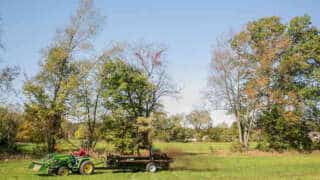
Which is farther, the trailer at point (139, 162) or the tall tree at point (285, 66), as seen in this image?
the tall tree at point (285, 66)

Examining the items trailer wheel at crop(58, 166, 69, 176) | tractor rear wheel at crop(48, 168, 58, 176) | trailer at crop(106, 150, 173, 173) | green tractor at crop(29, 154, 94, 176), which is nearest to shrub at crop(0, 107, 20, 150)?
trailer at crop(106, 150, 173, 173)

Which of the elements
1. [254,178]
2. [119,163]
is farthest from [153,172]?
[254,178]

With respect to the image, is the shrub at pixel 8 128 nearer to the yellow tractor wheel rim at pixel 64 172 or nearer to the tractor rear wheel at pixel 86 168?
the tractor rear wheel at pixel 86 168

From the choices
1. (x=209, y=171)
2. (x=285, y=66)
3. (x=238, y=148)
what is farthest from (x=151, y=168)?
(x=285, y=66)

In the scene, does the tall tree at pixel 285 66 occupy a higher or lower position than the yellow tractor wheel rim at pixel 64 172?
higher

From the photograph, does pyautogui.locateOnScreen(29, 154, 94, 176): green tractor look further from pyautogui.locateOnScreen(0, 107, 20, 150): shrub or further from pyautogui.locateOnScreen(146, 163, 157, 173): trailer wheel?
pyautogui.locateOnScreen(0, 107, 20, 150): shrub

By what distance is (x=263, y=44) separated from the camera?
45250 mm

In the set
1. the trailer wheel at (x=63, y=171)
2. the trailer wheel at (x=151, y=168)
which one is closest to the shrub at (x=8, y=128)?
the trailer wheel at (x=63, y=171)

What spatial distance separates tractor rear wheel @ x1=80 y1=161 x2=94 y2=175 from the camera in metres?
21.1

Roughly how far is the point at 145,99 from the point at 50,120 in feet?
29.3

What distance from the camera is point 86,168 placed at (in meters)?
21.3

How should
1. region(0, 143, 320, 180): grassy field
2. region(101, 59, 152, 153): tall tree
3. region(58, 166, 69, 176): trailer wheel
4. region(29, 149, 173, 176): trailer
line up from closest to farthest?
region(0, 143, 320, 180): grassy field
region(29, 149, 173, 176): trailer
region(58, 166, 69, 176): trailer wheel
region(101, 59, 152, 153): tall tree

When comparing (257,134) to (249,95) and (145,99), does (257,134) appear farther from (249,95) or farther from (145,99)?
(145,99)

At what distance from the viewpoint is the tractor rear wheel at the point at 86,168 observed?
69.2ft
